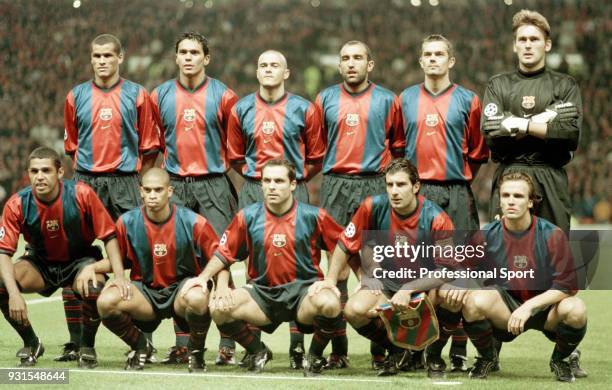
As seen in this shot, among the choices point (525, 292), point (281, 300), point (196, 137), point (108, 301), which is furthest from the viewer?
point (196, 137)

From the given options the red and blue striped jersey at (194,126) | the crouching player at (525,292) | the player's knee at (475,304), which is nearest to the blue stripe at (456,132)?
the crouching player at (525,292)

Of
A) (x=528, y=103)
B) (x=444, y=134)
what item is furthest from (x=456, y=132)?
(x=528, y=103)

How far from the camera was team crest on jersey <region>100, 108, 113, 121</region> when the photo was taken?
6316 millimetres

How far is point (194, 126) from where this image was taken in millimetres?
6309

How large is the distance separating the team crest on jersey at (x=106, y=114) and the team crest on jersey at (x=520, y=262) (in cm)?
268

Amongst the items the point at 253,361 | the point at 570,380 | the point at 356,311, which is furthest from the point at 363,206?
the point at 570,380

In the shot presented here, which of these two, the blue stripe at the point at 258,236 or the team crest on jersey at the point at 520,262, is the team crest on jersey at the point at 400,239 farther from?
the blue stripe at the point at 258,236

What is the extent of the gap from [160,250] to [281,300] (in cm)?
74

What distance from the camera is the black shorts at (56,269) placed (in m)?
5.88

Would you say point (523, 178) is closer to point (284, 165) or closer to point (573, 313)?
point (573, 313)

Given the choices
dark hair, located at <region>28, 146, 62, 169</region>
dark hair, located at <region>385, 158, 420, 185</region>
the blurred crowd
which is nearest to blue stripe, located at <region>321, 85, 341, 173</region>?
dark hair, located at <region>385, 158, 420, 185</region>

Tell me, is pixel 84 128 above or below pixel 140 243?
above

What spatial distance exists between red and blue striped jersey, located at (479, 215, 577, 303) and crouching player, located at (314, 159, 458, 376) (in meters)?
0.26

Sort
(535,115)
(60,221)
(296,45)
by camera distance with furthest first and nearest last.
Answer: (296,45) → (60,221) → (535,115)
